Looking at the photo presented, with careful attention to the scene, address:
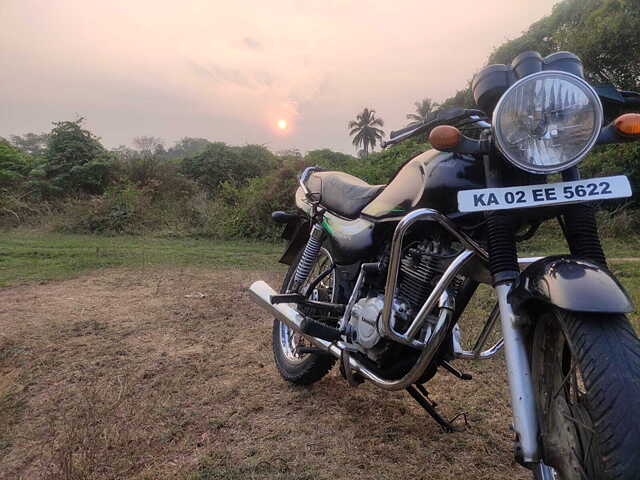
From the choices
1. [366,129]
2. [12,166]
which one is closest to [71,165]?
[12,166]

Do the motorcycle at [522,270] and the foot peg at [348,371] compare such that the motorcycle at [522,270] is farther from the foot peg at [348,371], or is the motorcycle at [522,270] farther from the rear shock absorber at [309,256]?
the rear shock absorber at [309,256]

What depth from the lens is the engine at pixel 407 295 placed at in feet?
5.83

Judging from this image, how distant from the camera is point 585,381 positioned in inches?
42.1

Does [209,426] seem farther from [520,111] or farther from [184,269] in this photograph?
[184,269]

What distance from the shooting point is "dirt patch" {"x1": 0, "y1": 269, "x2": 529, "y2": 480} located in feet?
6.27

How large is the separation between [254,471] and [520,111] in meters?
1.79

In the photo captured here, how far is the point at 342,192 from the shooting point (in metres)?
2.50

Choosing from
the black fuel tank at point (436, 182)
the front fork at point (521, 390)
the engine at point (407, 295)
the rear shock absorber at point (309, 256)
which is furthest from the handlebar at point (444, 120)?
the rear shock absorber at point (309, 256)

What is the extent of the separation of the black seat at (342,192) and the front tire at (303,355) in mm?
332

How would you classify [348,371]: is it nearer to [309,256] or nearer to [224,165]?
[309,256]

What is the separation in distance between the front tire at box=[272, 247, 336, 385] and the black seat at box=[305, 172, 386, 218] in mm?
332

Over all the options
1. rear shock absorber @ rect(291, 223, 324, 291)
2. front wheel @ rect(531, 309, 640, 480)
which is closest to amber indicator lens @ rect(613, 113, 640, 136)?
front wheel @ rect(531, 309, 640, 480)

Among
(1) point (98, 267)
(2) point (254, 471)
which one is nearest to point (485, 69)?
(2) point (254, 471)

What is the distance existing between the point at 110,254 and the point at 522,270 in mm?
7249
